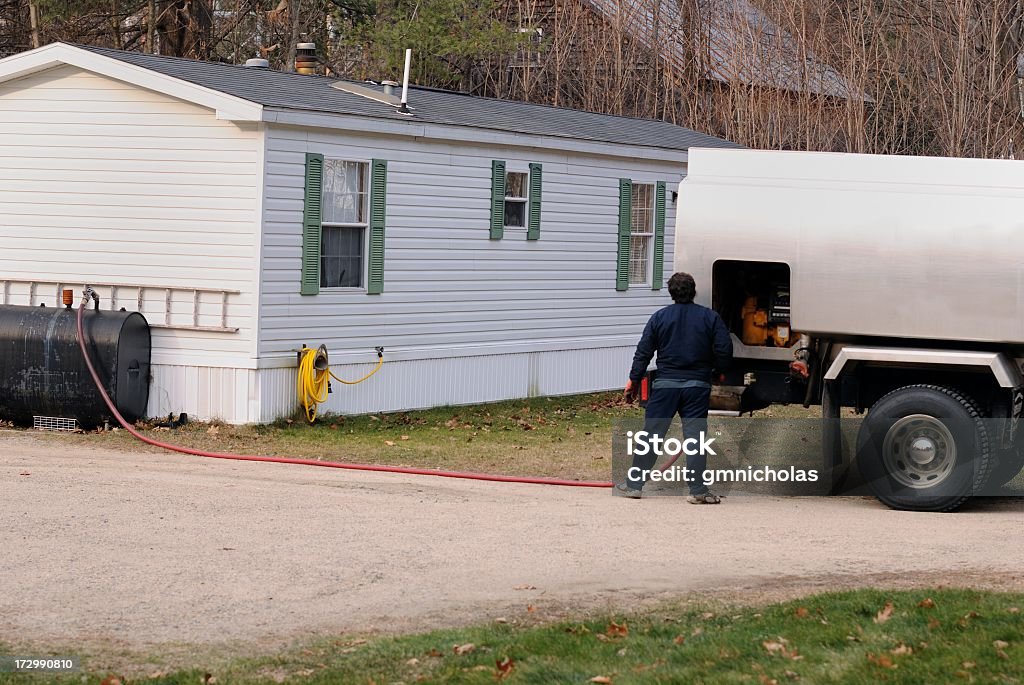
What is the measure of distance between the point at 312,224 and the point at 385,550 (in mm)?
7127

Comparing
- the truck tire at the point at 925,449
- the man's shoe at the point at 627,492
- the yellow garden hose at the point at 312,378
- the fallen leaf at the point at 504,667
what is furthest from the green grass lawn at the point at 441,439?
the fallen leaf at the point at 504,667

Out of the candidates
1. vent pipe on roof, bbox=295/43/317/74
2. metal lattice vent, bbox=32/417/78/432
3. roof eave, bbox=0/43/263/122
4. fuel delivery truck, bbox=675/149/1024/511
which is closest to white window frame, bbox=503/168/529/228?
vent pipe on roof, bbox=295/43/317/74

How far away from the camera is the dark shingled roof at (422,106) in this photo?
1627 centimetres

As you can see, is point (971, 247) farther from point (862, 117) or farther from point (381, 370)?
point (862, 117)

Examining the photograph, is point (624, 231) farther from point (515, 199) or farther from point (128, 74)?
point (128, 74)

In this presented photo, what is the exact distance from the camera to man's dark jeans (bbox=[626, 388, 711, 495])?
38.7 feet

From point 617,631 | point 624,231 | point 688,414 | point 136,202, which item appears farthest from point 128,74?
point 617,631

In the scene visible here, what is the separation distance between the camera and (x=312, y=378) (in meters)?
16.0

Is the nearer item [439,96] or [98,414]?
[98,414]

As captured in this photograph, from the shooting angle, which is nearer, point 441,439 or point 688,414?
point 688,414

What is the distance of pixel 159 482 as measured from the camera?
12.2 m

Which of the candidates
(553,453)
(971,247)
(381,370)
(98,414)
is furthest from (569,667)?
(381,370)

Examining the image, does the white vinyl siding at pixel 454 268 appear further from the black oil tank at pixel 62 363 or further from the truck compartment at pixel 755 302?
the truck compartment at pixel 755 302

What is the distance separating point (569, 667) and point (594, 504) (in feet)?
16.1
